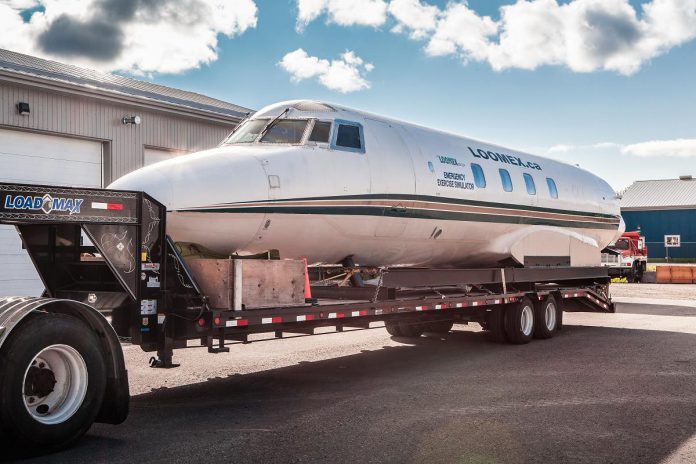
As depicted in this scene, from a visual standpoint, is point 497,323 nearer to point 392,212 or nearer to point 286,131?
point 392,212

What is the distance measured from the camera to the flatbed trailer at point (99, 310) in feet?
20.6

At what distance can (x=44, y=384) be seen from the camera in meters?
6.36

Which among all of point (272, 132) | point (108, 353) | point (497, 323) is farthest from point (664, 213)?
point (108, 353)

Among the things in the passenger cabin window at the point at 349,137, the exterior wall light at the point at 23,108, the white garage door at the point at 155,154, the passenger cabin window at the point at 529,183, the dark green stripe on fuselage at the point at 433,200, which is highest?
the exterior wall light at the point at 23,108

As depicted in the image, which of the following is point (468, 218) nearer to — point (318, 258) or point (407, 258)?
point (407, 258)

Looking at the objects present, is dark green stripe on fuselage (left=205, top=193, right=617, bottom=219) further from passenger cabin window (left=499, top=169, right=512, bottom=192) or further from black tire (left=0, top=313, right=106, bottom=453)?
black tire (left=0, top=313, right=106, bottom=453)

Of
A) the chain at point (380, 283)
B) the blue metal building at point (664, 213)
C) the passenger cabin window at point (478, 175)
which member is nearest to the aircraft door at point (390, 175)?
the chain at point (380, 283)

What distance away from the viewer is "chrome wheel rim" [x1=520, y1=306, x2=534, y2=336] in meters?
14.2

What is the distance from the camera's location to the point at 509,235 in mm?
14172

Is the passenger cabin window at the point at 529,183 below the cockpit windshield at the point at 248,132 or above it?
below

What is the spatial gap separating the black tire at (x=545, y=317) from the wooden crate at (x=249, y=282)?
7455mm

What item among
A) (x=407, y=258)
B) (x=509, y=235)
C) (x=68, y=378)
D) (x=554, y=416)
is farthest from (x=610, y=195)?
(x=68, y=378)

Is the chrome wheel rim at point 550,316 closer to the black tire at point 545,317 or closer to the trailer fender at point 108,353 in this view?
the black tire at point 545,317

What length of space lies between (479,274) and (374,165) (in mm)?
3489
